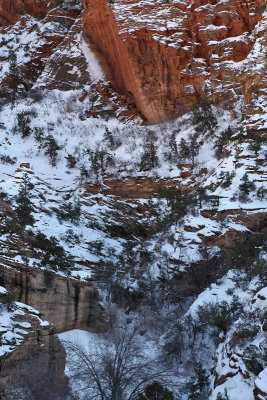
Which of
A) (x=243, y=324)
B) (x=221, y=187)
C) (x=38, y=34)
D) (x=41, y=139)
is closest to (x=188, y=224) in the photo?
(x=221, y=187)

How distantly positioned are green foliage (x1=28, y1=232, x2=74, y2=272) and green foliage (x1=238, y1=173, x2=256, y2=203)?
36.9 feet

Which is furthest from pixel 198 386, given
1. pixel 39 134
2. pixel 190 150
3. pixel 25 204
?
pixel 39 134

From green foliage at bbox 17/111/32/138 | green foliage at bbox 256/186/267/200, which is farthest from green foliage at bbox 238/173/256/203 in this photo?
green foliage at bbox 17/111/32/138

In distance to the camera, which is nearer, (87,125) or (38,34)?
(87,125)

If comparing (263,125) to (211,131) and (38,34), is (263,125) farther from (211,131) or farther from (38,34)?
(38,34)

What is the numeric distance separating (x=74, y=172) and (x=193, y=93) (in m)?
13.8

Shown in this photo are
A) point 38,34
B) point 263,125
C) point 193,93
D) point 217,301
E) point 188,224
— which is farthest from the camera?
point 38,34

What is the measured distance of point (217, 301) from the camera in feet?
72.7

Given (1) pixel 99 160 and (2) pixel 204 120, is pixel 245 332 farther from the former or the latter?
(1) pixel 99 160

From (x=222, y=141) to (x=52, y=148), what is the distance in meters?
15.4

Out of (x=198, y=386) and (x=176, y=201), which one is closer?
(x=198, y=386)

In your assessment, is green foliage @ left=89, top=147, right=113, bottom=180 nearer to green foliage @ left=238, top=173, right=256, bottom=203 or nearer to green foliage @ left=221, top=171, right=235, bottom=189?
green foliage @ left=221, top=171, right=235, bottom=189

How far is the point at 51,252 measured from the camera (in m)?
26.0

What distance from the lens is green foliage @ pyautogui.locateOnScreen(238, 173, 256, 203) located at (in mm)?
27919
